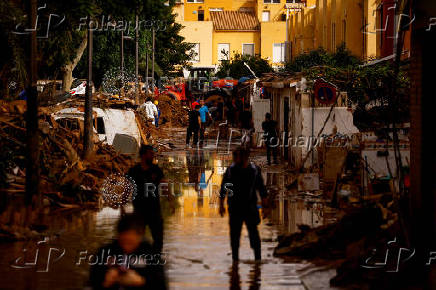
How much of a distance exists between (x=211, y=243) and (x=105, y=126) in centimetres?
1424

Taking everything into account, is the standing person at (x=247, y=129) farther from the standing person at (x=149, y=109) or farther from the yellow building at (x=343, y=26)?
the yellow building at (x=343, y=26)

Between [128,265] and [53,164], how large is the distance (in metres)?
13.4

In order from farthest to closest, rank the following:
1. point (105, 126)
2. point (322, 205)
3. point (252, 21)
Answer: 1. point (252, 21)
2. point (105, 126)
3. point (322, 205)

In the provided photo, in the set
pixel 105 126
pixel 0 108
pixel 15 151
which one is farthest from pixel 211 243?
pixel 105 126

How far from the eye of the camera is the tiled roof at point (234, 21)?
104 meters

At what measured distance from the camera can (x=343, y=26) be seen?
52.1 metres

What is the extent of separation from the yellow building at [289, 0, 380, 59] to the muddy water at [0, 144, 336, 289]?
1862 centimetres

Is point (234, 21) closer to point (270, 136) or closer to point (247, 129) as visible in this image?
point (247, 129)

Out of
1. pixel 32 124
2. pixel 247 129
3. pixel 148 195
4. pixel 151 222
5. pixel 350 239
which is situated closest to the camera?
pixel 148 195

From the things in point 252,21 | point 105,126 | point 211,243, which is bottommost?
point 211,243

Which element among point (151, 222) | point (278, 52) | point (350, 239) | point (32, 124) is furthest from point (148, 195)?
point (278, 52)

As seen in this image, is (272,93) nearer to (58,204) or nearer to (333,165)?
(333,165)

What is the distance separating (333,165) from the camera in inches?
856

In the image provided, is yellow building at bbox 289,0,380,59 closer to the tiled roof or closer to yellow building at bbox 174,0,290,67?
yellow building at bbox 174,0,290,67
